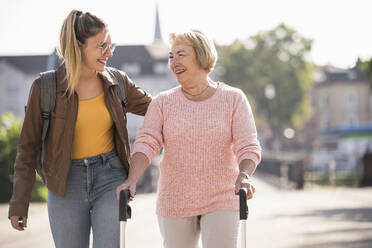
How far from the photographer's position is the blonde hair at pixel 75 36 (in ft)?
11.5

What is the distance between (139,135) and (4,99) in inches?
2421

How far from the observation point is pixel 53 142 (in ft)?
11.5

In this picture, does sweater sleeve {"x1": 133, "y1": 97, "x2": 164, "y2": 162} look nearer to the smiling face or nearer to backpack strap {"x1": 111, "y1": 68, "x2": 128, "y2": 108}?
backpack strap {"x1": 111, "y1": 68, "x2": 128, "y2": 108}

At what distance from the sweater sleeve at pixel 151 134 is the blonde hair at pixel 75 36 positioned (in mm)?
477

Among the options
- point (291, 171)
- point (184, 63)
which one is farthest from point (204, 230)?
point (291, 171)

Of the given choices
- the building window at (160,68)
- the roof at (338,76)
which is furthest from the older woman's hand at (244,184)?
the roof at (338,76)

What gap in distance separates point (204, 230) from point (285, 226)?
7.71m

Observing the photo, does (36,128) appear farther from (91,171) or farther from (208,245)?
(208,245)

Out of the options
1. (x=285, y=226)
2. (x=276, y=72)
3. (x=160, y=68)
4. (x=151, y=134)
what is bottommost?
(x=160, y=68)

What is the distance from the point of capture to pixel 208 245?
3.59 metres

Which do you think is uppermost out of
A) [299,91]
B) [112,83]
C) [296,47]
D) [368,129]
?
[112,83]

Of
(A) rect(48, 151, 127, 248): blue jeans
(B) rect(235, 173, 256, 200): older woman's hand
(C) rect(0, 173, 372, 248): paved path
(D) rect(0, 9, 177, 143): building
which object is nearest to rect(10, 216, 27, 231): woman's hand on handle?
(A) rect(48, 151, 127, 248): blue jeans

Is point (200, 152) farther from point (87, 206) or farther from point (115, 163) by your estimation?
point (87, 206)

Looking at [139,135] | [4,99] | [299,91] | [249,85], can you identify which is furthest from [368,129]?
[139,135]
